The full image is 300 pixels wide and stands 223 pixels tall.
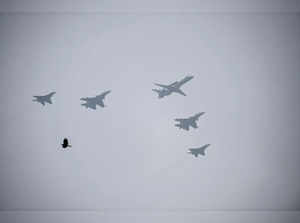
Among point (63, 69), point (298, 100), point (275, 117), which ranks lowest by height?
point (275, 117)

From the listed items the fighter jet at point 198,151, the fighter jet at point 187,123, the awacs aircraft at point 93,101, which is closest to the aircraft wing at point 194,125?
the fighter jet at point 187,123

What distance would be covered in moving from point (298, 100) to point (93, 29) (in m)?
1.67

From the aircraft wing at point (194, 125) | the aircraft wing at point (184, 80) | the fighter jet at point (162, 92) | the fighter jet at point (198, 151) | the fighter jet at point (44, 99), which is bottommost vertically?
the fighter jet at point (198, 151)

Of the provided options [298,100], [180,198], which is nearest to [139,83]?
[180,198]

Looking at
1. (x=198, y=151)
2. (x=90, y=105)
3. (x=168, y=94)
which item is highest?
(x=168, y=94)

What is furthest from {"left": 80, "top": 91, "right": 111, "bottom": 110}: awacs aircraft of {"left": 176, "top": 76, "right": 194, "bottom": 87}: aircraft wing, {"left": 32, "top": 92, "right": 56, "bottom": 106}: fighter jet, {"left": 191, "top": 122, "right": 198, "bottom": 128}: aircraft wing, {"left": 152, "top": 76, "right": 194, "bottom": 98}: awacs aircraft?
{"left": 191, "top": 122, "right": 198, "bottom": 128}: aircraft wing

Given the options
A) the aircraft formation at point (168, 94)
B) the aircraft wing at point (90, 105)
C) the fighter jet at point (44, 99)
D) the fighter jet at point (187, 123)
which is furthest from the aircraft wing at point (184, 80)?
the fighter jet at point (44, 99)

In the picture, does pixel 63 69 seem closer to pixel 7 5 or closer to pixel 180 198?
pixel 7 5

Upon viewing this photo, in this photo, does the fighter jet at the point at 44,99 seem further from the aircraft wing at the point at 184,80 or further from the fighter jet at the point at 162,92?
the aircraft wing at the point at 184,80

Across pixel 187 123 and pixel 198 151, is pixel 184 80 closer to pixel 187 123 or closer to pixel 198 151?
pixel 187 123

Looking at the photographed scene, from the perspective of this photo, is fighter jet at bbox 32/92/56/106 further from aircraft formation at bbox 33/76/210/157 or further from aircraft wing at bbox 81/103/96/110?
aircraft wing at bbox 81/103/96/110

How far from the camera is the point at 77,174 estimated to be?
2137 mm

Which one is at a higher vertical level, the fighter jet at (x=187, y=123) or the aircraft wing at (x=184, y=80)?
the aircraft wing at (x=184, y=80)

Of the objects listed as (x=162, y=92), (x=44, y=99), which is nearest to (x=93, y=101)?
(x=44, y=99)
